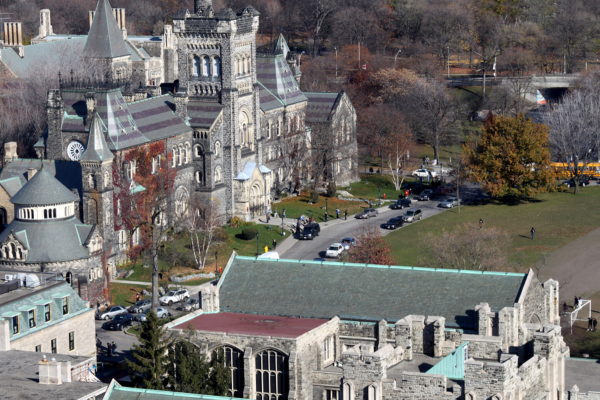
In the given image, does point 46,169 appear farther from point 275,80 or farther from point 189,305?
point 275,80

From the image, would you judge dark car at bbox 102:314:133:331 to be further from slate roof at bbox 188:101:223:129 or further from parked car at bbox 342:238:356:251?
slate roof at bbox 188:101:223:129

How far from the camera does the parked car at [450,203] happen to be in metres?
133

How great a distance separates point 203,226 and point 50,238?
22312 mm

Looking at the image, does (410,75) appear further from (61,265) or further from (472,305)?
(472,305)

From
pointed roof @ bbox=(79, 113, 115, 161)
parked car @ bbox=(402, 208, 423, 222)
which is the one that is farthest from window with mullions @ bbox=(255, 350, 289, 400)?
parked car @ bbox=(402, 208, 423, 222)

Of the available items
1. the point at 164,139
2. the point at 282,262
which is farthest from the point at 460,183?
the point at 282,262

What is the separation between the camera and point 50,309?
257 feet

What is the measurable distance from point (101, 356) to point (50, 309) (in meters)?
8.89

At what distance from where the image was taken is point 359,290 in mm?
70375

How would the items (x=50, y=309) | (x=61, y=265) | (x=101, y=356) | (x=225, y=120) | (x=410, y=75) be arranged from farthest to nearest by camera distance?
1. (x=410, y=75)
2. (x=225, y=120)
3. (x=61, y=265)
4. (x=101, y=356)
5. (x=50, y=309)

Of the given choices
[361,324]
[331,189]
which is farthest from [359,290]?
[331,189]

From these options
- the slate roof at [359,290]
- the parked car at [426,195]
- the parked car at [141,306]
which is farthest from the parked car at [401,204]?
the slate roof at [359,290]

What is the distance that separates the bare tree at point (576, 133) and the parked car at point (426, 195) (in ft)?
53.2

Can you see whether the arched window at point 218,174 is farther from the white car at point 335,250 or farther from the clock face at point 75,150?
the clock face at point 75,150
